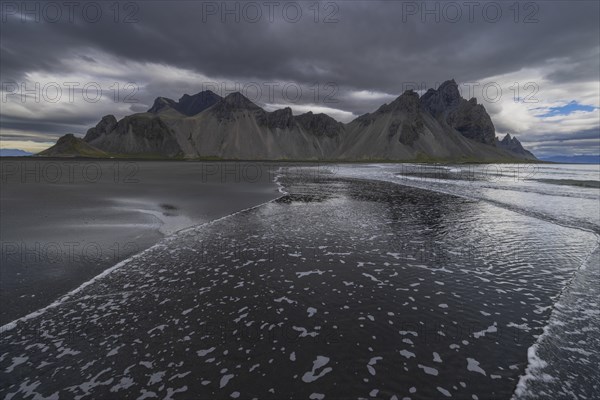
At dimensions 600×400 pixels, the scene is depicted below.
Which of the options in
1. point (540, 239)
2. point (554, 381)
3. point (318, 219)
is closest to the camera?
point (554, 381)

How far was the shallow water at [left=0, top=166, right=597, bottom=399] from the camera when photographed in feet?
25.0

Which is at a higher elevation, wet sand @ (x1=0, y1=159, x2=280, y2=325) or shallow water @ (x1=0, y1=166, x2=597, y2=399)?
wet sand @ (x1=0, y1=159, x2=280, y2=325)

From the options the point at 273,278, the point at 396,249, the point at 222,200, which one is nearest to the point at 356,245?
the point at 396,249

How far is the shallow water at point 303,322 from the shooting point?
761 centimetres

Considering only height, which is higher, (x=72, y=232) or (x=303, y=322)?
(x=72, y=232)

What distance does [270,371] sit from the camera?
26.0 ft

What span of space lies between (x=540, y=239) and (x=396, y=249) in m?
10.7

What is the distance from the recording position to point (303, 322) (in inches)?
409

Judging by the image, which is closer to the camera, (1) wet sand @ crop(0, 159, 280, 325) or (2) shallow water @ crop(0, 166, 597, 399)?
(2) shallow water @ crop(0, 166, 597, 399)

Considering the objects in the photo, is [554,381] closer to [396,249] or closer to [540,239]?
[396,249]

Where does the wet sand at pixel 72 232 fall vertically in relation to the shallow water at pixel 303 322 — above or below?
above

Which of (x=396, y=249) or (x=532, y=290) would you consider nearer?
(x=532, y=290)

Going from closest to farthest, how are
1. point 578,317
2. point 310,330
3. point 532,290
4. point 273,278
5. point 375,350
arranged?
point 375,350, point 310,330, point 578,317, point 532,290, point 273,278

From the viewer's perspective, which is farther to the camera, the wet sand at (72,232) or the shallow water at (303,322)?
the wet sand at (72,232)
